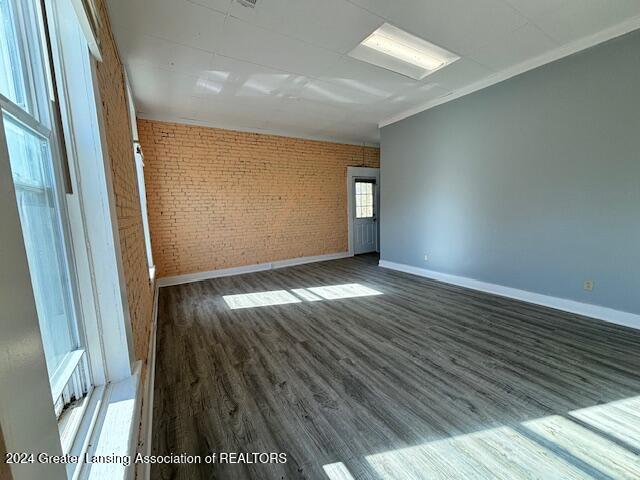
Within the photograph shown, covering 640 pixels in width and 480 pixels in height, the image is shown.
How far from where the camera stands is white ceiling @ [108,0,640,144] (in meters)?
2.20

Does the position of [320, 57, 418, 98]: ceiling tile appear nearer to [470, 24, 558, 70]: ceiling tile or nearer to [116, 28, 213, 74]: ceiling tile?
[470, 24, 558, 70]: ceiling tile

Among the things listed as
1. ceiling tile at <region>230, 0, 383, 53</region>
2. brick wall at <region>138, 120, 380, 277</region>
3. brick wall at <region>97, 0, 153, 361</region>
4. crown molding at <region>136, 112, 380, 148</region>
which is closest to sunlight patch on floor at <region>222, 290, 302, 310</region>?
brick wall at <region>138, 120, 380, 277</region>

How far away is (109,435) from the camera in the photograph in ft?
3.20

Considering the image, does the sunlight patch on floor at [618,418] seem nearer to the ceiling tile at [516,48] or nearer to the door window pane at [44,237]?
the door window pane at [44,237]

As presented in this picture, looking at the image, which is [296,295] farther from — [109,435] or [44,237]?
[44,237]

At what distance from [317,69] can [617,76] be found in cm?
315

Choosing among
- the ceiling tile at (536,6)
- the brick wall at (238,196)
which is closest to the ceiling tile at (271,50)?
the ceiling tile at (536,6)

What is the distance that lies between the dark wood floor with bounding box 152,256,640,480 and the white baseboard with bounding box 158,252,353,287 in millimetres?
1652

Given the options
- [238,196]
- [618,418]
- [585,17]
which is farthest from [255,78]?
[618,418]

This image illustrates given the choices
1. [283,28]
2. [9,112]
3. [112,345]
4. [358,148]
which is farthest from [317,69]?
[358,148]

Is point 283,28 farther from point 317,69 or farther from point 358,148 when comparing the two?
point 358,148

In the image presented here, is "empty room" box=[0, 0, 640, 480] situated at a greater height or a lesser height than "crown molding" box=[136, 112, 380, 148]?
lesser

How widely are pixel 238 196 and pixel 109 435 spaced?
15.8 ft

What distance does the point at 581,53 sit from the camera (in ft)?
9.26
